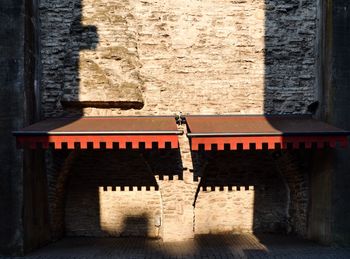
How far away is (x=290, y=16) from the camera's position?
7988 mm

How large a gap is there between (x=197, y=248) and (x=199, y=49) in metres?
4.03

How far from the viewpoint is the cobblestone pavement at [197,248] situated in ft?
21.8

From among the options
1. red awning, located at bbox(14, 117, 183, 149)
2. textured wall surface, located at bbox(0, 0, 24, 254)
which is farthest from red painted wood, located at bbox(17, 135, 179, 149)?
textured wall surface, located at bbox(0, 0, 24, 254)

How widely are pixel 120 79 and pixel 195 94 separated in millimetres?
1581

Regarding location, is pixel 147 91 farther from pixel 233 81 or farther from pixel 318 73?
pixel 318 73

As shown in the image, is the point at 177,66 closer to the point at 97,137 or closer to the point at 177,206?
the point at 97,137

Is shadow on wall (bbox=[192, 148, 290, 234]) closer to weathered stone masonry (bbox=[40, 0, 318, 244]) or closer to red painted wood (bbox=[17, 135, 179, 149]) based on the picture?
weathered stone masonry (bbox=[40, 0, 318, 244])

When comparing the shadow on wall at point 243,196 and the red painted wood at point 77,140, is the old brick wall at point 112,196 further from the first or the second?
the red painted wood at point 77,140

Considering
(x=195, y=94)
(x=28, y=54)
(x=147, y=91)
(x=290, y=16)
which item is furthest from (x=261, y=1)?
(x=28, y=54)

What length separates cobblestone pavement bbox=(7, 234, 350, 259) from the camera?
663 centimetres

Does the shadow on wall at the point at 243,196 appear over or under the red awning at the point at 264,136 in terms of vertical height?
under

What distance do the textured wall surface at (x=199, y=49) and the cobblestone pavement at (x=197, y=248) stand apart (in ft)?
8.88

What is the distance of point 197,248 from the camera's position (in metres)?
7.19

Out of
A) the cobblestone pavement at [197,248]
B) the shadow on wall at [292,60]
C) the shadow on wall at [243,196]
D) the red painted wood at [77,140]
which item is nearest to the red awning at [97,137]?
the red painted wood at [77,140]
